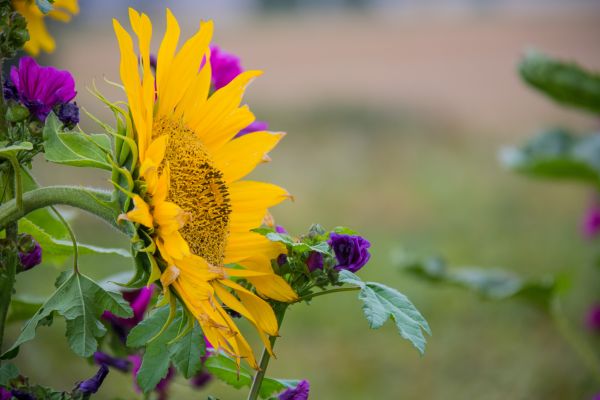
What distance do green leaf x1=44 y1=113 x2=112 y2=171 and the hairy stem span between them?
2 cm

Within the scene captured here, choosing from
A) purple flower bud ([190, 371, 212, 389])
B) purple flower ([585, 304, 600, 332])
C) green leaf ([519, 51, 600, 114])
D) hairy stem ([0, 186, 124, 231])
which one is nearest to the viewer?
hairy stem ([0, 186, 124, 231])

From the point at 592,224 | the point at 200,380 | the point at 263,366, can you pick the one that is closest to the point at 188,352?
the point at 263,366

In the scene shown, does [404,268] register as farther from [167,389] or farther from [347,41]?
[347,41]

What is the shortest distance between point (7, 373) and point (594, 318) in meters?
1.93

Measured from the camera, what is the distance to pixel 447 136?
15.9ft

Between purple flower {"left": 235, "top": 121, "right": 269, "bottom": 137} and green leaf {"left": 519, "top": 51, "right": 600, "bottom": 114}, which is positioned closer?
purple flower {"left": 235, "top": 121, "right": 269, "bottom": 137}

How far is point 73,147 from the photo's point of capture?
471 mm

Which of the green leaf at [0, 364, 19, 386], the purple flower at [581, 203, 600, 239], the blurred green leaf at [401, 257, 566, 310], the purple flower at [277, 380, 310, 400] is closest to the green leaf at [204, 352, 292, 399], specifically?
the purple flower at [277, 380, 310, 400]

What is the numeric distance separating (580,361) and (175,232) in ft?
6.66

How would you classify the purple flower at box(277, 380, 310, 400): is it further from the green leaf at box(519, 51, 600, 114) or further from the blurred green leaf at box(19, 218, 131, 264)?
the green leaf at box(519, 51, 600, 114)

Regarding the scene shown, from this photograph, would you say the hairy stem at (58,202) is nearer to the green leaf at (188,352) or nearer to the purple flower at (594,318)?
the green leaf at (188,352)

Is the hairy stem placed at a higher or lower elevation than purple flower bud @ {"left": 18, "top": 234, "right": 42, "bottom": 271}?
higher

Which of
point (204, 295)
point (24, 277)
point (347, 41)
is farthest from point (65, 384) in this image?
point (347, 41)

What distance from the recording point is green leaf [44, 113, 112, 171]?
0.47 m
